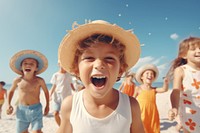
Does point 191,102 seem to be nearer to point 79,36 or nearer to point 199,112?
point 199,112

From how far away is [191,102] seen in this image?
10.6ft

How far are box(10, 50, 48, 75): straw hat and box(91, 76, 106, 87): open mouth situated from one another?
122 inches

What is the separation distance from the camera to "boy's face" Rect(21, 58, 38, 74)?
4.45 m

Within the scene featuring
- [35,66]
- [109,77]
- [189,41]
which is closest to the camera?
[109,77]

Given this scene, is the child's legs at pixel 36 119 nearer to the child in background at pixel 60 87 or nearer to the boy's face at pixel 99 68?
the child in background at pixel 60 87

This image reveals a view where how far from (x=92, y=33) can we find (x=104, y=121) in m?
0.88

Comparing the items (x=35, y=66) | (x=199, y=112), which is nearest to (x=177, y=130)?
(x=199, y=112)

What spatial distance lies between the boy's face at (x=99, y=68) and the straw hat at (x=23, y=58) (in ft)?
9.70

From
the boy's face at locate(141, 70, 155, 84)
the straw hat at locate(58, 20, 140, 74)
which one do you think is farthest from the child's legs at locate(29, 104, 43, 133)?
the boy's face at locate(141, 70, 155, 84)

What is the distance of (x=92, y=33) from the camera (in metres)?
2.00

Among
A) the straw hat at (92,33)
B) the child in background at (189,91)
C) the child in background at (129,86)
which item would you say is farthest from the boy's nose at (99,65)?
the child in background at (129,86)

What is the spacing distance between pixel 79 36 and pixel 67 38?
0.41 feet

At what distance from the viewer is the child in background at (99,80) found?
179 cm

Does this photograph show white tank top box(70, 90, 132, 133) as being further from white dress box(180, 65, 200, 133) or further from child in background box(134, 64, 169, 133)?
child in background box(134, 64, 169, 133)
